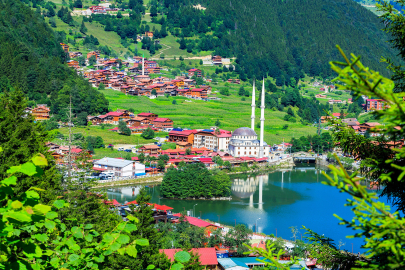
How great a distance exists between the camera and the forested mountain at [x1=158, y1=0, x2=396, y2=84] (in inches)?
1948

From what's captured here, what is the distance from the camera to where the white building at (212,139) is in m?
23.8

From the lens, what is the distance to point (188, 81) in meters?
35.3

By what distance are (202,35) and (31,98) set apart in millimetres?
29326

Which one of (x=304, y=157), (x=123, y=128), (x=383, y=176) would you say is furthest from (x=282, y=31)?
(x=383, y=176)

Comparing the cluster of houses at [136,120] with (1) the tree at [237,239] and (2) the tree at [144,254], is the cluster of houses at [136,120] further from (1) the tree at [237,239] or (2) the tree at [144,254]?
(2) the tree at [144,254]

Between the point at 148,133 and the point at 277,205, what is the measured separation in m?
10.5

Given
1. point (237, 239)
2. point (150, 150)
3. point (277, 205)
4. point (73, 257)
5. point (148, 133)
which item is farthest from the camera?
point (148, 133)

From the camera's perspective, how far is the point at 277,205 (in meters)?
14.5

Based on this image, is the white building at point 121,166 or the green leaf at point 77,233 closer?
the green leaf at point 77,233

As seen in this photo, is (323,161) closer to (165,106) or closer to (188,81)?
(165,106)

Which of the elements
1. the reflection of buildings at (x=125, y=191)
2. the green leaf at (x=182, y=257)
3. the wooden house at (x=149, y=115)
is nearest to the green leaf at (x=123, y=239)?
the green leaf at (x=182, y=257)

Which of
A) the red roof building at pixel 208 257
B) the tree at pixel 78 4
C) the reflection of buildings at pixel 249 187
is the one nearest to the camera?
the red roof building at pixel 208 257

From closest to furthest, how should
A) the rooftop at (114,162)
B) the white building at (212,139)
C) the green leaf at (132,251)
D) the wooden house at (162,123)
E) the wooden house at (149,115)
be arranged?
the green leaf at (132,251) → the rooftop at (114,162) → the white building at (212,139) → the wooden house at (162,123) → the wooden house at (149,115)

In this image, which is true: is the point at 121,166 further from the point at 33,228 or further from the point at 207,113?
the point at 33,228
